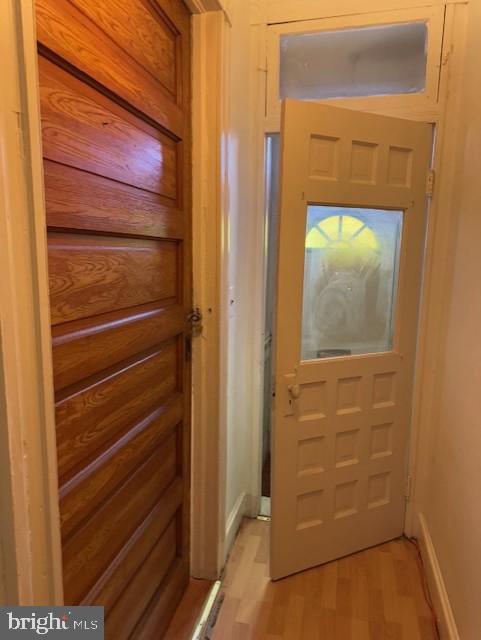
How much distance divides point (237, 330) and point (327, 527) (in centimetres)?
101

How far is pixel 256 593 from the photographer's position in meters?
1.82

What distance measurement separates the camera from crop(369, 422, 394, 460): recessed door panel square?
81.4 inches

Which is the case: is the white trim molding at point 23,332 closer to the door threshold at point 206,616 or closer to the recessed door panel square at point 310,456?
the door threshold at point 206,616

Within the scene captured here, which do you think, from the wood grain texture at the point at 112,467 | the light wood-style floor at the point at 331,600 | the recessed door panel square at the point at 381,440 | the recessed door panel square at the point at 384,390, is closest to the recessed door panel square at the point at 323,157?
the recessed door panel square at the point at 384,390

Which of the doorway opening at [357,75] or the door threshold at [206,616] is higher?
the doorway opening at [357,75]

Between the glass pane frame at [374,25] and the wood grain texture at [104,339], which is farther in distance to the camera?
the glass pane frame at [374,25]

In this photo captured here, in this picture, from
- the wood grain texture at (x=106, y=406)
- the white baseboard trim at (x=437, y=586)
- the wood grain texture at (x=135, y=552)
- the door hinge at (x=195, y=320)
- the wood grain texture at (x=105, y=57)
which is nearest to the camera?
the wood grain texture at (x=105, y=57)

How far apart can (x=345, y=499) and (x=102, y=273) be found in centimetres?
162

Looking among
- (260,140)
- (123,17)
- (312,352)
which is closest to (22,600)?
(123,17)

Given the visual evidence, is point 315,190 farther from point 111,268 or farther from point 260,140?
point 111,268

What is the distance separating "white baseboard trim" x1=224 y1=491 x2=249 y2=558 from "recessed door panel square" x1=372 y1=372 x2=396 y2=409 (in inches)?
33.9

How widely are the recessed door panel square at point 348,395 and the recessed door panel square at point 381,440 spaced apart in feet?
0.56

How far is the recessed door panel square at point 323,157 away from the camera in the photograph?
171 centimetres

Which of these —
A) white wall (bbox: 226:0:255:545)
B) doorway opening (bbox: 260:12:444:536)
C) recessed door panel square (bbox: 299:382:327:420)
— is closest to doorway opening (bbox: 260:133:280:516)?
doorway opening (bbox: 260:12:444:536)
